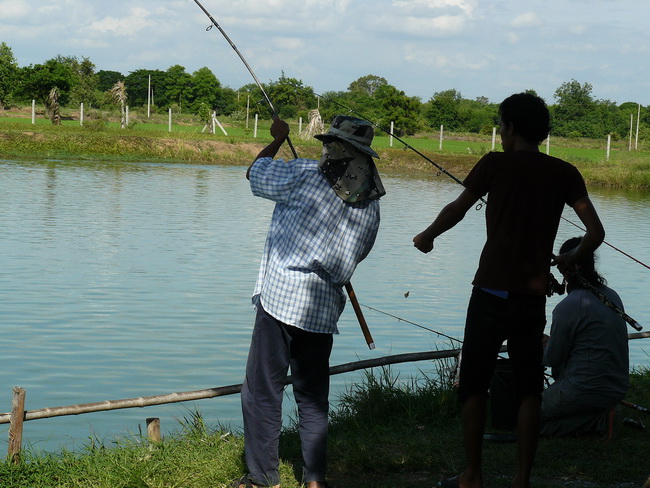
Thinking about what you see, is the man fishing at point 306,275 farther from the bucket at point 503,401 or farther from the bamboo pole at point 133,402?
the bucket at point 503,401

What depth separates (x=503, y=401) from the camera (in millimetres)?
4914

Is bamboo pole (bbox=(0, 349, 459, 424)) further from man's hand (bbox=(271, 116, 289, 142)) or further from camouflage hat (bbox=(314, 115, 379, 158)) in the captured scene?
camouflage hat (bbox=(314, 115, 379, 158))

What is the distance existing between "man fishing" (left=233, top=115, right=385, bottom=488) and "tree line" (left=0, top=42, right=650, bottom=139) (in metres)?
36.8

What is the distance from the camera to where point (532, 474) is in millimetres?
→ 4148

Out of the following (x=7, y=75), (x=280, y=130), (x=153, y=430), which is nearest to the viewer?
(x=280, y=130)

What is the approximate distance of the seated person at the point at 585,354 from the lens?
4.45 meters

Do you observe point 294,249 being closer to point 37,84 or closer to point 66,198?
point 66,198

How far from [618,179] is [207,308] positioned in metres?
26.4

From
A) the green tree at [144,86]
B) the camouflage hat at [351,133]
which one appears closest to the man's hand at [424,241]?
the camouflage hat at [351,133]

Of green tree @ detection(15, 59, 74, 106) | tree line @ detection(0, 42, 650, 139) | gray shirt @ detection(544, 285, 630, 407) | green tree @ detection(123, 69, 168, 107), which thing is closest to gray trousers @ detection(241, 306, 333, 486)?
gray shirt @ detection(544, 285, 630, 407)

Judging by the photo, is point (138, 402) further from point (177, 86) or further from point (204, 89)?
point (177, 86)

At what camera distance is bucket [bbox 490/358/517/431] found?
4.88 m

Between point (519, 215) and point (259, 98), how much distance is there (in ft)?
133

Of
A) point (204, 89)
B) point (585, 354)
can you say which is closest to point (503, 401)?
point (585, 354)
